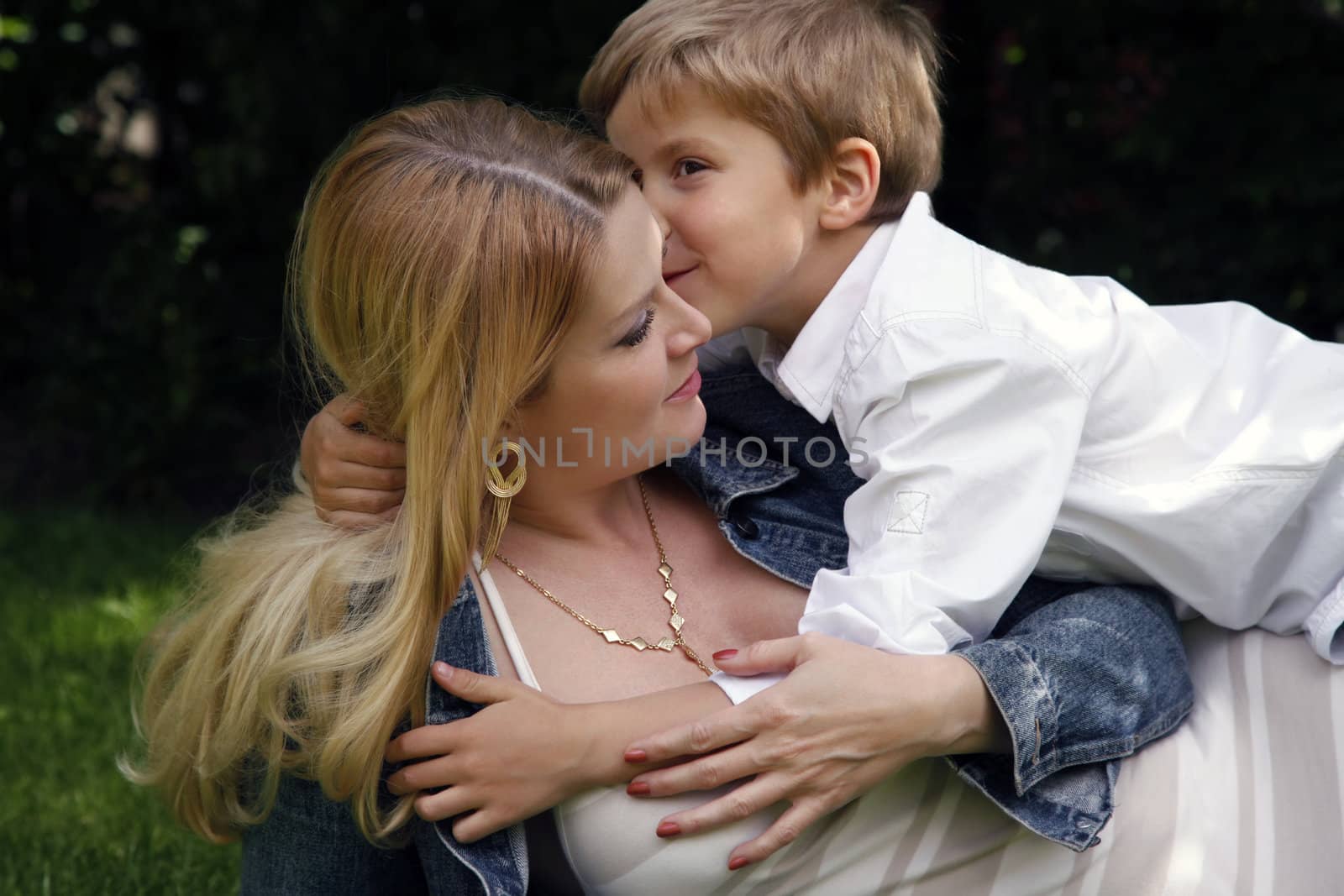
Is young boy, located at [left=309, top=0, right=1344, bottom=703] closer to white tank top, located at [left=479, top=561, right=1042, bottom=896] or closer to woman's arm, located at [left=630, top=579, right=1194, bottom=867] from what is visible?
woman's arm, located at [left=630, top=579, right=1194, bottom=867]

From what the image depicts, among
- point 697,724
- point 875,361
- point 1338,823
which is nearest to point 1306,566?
point 1338,823

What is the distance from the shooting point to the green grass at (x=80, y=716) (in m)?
2.86

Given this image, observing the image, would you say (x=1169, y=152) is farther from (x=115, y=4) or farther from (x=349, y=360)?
(x=115, y=4)

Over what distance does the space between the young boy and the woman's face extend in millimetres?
263

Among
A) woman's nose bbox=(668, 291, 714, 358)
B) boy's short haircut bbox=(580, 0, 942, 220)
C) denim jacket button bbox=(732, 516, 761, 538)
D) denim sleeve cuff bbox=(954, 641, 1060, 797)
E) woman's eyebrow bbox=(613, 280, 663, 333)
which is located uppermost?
boy's short haircut bbox=(580, 0, 942, 220)

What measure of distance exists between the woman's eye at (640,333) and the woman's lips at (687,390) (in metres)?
0.12

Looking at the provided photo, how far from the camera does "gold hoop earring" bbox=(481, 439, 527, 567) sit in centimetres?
200

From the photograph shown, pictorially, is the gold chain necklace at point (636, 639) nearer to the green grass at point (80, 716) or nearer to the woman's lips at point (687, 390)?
the woman's lips at point (687, 390)

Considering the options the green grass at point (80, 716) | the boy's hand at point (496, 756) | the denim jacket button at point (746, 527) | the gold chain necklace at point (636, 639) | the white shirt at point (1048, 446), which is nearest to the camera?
the boy's hand at point (496, 756)

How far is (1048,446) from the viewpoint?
6.73ft

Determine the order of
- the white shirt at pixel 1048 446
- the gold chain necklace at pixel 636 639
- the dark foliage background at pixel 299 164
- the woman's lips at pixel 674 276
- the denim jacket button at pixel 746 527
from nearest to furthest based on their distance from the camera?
the white shirt at pixel 1048 446, the gold chain necklace at pixel 636 639, the denim jacket button at pixel 746 527, the woman's lips at pixel 674 276, the dark foliage background at pixel 299 164

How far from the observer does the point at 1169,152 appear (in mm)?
4367

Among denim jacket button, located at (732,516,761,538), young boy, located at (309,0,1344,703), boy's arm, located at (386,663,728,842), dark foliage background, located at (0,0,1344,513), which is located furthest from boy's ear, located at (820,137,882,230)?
dark foliage background, located at (0,0,1344,513)

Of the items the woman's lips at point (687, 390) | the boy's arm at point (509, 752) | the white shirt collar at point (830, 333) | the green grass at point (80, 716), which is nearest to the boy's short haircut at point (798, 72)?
the white shirt collar at point (830, 333)
